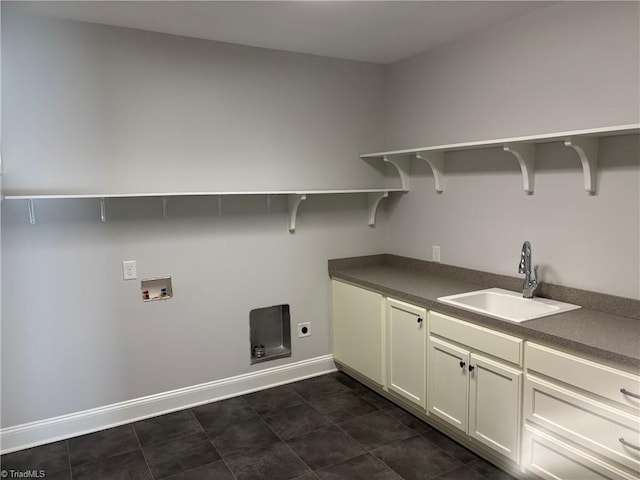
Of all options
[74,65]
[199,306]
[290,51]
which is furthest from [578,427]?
[74,65]

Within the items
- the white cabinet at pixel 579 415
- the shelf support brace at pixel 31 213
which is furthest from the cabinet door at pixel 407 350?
the shelf support brace at pixel 31 213

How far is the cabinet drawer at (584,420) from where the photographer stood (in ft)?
6.01

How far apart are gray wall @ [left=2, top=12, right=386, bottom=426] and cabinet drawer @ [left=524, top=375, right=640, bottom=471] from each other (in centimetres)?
183

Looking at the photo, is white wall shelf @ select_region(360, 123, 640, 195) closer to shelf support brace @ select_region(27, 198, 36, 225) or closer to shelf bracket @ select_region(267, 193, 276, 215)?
shelf bracket @ select_region(267, 193, 276, 215)

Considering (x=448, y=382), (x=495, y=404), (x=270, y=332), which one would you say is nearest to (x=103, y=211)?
(x=270, y=332)

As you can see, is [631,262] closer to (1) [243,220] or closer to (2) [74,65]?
(1) [243,220]

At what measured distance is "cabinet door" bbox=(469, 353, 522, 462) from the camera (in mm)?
2273

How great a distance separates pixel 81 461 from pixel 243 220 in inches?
67.5

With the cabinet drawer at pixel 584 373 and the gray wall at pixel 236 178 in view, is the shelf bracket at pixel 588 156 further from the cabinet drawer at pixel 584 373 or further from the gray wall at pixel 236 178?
the cabinet drawer at pixel 584 373

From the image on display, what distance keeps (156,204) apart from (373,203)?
167 cm

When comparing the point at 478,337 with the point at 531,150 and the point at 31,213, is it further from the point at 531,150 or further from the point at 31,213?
the point at 31,213

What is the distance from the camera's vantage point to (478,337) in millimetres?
2428

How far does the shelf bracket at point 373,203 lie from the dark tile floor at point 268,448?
4.58 feet

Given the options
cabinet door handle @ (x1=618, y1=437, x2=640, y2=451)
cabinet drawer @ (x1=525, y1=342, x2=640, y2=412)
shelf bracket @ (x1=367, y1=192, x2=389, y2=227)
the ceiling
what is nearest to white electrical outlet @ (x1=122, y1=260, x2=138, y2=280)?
the ceiling
